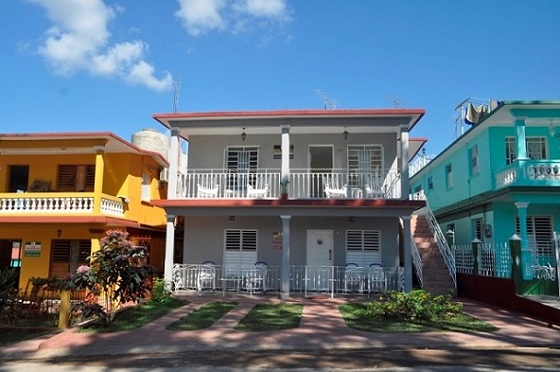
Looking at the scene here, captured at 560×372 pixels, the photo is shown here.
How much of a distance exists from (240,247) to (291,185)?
2.96 metres

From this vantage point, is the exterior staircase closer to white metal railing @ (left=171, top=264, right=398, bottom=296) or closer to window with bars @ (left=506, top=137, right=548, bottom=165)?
white metal railing @ (left=171, top=264, right=398, bottom=296)

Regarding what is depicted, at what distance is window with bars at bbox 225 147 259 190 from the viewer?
1695 centimetres

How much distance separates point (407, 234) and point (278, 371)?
28.1 feet

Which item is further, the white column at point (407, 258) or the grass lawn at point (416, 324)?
the white column at point (407, 258)

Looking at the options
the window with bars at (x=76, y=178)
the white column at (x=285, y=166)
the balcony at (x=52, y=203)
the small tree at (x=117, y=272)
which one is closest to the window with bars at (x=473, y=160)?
the white column at (x=285, y=166)

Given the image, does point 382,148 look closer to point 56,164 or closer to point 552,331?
point 552,331

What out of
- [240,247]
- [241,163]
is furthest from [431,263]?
[241,163]

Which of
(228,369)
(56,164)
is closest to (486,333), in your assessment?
(228,369)

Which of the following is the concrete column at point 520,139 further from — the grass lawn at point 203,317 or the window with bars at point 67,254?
the window with bars at point 67,254

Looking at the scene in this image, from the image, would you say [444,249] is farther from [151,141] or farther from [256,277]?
[151,141]

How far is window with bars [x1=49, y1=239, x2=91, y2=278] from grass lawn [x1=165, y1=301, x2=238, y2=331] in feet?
19.5

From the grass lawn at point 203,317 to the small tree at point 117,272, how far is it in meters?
1.17

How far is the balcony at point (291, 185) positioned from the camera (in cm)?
1547

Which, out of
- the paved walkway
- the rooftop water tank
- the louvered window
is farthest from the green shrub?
the rooftop water tank
